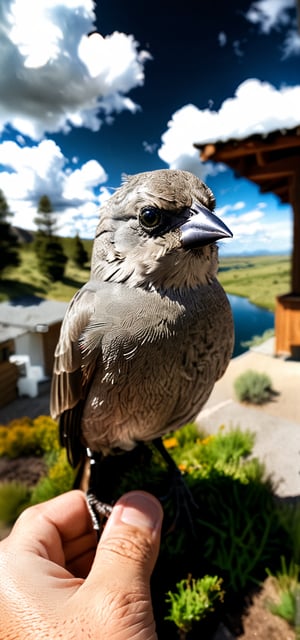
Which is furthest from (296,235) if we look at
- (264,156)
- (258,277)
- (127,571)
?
(127,571)

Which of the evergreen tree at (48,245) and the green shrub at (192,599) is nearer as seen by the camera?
the green shrub at (192,599)

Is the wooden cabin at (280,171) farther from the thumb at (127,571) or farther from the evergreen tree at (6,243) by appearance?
the thumb at (127,571)

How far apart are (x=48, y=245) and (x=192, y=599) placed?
3.57 feet

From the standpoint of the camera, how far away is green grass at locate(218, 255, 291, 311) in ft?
2.17

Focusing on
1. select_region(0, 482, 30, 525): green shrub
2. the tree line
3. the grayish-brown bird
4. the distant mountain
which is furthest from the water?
select_region(0, 482, 30, 525): green shrub

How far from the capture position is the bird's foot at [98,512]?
780mm

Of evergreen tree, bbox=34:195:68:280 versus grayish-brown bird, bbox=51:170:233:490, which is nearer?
grayish-brown bird, bbox=51:170:233:490

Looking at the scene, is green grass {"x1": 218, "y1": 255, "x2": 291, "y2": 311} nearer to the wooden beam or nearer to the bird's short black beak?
the wooden beam

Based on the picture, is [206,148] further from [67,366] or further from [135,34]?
[67,366]

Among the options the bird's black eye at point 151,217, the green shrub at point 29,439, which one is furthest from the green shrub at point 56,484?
the bird's black eye at point 151,217

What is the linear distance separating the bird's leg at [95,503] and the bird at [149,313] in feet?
0.74

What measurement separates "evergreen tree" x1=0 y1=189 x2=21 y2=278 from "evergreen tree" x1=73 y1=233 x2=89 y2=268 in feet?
1.70

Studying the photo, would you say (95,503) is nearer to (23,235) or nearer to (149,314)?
(149,314)

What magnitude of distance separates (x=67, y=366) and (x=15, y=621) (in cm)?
36
